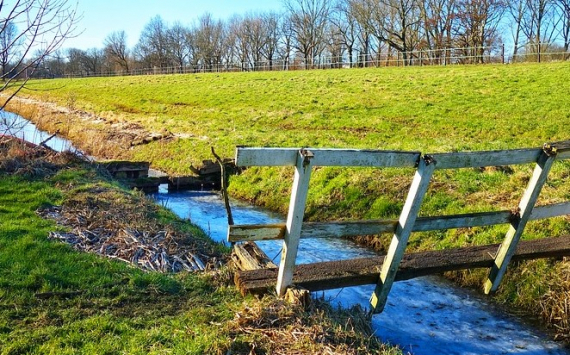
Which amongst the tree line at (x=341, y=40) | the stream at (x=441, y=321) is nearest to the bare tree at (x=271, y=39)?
the tree line at (x=341, y=40)

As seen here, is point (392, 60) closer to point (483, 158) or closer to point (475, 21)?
point (475, 21)

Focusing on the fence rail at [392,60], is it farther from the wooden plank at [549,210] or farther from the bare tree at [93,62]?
the wooden plank at [549,210]

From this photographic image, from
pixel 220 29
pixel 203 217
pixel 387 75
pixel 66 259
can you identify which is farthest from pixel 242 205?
pixel 220 29

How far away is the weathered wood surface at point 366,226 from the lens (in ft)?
16.9

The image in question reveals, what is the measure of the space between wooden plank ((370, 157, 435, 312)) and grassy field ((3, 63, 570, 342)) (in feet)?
8.66

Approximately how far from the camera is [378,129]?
728 inches

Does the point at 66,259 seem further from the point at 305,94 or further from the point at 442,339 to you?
the point at 305,94

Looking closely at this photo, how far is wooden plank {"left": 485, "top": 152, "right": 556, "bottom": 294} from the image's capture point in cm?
620

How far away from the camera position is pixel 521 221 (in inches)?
255

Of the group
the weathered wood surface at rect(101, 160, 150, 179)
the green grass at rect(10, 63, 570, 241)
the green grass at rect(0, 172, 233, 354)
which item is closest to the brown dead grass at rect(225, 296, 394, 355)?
the green grass at rect(0, 172, 233, 354)

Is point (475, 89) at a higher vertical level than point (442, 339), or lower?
higher

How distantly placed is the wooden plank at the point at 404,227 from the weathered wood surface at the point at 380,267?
0.55 feet

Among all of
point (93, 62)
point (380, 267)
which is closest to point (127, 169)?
point (380, 267)

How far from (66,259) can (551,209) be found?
6893 millimetres
